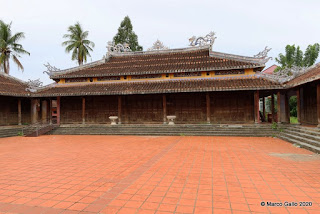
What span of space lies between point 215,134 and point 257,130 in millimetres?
2639

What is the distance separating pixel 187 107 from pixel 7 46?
2468 cm

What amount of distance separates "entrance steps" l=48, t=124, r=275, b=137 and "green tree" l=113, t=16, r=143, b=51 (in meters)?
20.9

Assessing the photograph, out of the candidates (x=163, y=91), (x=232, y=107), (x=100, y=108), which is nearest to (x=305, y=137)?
(x=232, y=107)

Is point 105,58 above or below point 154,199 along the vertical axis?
above

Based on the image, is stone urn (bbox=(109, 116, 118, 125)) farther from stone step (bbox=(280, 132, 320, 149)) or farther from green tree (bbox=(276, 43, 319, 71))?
green tree (bbox=(276, 43, 319, 71))

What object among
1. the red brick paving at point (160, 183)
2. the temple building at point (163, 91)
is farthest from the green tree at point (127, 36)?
the red brick paving at point (160, 183)

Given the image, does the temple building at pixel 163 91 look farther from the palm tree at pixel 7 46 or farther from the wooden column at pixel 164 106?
the palm tree at pixel 7 46

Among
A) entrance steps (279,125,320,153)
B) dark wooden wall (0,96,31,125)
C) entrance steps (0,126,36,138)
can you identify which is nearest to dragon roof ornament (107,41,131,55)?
dark wooden wall (0,96,31,125)

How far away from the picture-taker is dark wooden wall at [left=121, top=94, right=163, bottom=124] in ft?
53.2

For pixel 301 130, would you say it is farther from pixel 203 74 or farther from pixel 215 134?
pixel 203 74

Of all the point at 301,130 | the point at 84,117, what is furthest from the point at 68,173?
the point at 84,117

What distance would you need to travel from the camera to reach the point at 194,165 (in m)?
5.80

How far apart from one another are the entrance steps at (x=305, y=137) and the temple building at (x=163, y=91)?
2.57m

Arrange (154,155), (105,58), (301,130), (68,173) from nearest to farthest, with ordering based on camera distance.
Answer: (68,173) < (154,155) < (301,130) < (105,58)
